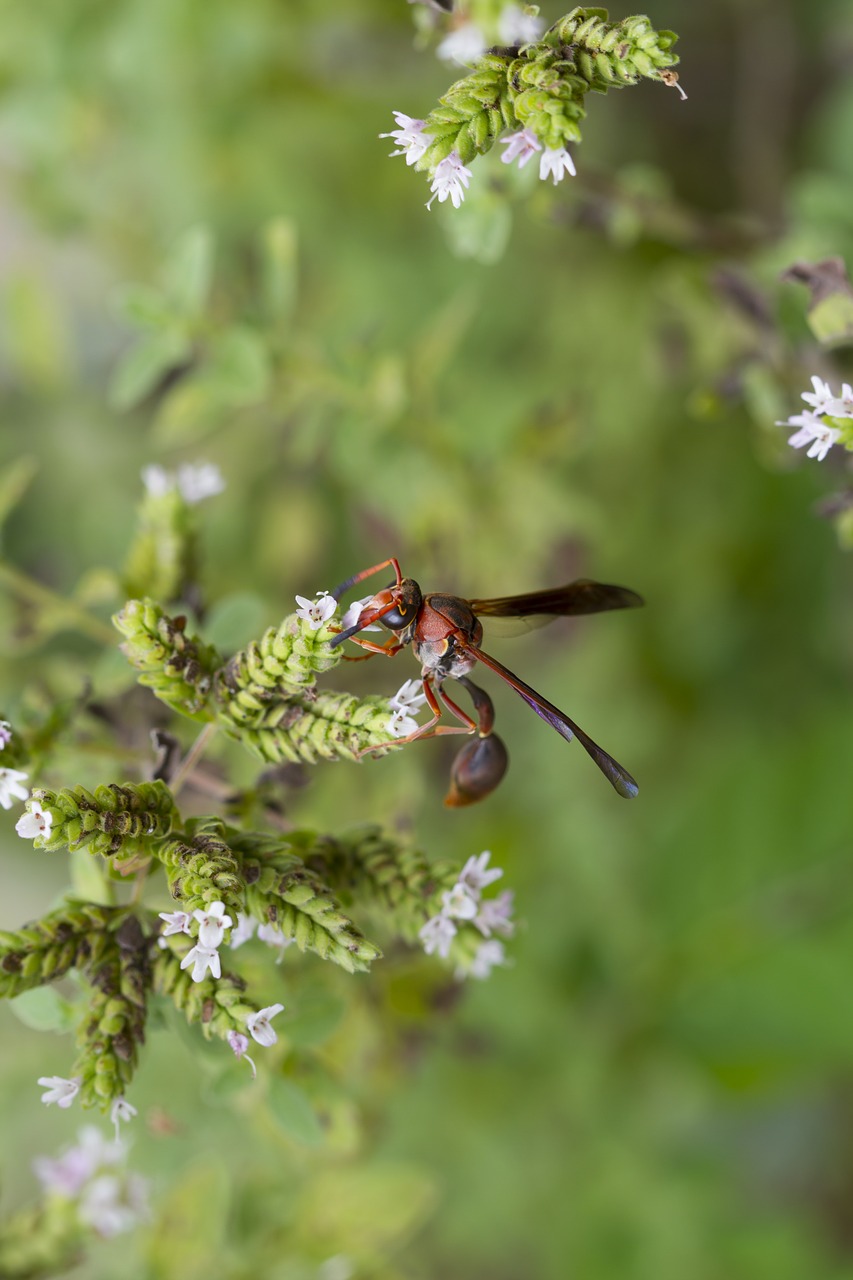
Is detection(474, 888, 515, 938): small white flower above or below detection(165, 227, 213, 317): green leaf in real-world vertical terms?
below

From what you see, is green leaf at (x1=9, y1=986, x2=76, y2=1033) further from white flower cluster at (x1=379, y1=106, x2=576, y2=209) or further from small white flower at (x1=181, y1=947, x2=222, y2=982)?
white flower cluster at (x1=379, y1=106, x2=576, y2=209)

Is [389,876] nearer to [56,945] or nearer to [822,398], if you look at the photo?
[56,945]

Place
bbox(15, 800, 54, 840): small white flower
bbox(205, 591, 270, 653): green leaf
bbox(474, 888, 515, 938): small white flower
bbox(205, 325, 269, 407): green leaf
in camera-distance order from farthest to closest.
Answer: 1. bbox(205, 325, 269, 407): green leaf
2. bbox(205, 591, 270, 653): green leaf
3. bbox(474, 888, 515, 938): small white flower
4. bbox(15, 800, 54, 840): small white flower

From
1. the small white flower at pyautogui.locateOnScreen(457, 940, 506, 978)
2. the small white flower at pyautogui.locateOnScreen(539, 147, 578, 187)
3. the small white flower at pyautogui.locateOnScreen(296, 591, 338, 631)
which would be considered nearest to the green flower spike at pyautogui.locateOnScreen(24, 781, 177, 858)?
the small white flower at pyautogui.locateOnScreen(296, 591, 338, 631)

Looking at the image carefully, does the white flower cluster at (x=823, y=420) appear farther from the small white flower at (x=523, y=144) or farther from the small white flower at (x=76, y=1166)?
the small white flower at (x=76, y=1166)

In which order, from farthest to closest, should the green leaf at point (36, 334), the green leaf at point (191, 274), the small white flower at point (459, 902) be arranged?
the green leaf at point (36, 334) → the green leaf at point (191, 274) → the small white flower at point (459, 902)

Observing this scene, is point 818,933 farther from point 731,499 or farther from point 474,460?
point 474,460

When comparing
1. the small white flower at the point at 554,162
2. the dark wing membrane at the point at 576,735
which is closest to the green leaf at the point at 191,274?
the small white flower at the point at 554,162
